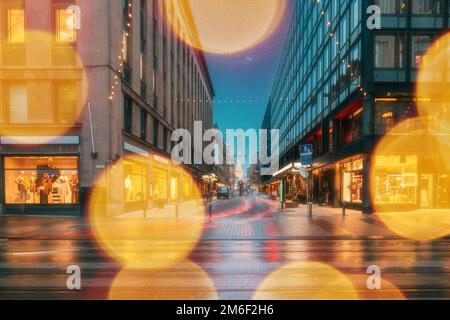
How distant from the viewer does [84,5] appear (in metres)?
19.6

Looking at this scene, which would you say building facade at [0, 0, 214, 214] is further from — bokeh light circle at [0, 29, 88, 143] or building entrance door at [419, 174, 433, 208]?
building entrance door at [419, 174, 433, 208]

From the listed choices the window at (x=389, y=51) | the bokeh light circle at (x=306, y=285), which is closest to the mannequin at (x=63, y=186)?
the bokeh light circle at (x=306, y=285)

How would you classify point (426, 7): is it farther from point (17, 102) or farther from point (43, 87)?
point (17, 102)

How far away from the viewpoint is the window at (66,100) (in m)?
20.0

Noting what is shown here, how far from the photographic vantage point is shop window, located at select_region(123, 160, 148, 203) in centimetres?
2300

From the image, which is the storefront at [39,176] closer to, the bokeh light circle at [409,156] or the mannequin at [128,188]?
the mannequin at [128,188]

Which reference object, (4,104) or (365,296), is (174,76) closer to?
(4,104)

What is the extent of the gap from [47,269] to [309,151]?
14137 mm

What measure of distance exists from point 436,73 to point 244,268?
2200cm

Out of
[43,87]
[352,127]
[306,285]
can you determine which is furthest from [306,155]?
[43,87]

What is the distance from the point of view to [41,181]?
67.2 feet

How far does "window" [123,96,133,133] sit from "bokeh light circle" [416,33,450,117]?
70.1ft

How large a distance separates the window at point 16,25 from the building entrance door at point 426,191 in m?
30.2
